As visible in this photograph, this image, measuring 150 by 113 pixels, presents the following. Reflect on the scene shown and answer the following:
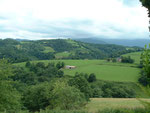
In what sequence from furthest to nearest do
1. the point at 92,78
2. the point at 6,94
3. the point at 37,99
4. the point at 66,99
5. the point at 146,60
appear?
the point at 92,78 < the point at 37,99 < the point at 66,99 < the point at 6,94 < the point at 146,60

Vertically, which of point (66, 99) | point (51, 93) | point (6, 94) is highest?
point (6, 94)

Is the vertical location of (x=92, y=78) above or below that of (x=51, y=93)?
below

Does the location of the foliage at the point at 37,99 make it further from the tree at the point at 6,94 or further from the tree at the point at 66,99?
the tree at the point at 6,94

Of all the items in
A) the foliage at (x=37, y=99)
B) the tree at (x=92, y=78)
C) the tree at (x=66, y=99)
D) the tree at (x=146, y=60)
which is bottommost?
the tree at (x=92, y=78)

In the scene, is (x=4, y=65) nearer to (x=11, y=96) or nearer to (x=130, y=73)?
(x=11, y=96)

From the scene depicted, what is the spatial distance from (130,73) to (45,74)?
4046 cm

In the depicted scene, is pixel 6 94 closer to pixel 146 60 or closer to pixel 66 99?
pixel 66 99

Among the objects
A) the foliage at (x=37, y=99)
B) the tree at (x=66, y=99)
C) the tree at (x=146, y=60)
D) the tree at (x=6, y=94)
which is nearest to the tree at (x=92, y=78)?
the foliage at (x=37, y=99)

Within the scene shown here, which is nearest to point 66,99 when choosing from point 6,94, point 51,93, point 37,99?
point 51,93

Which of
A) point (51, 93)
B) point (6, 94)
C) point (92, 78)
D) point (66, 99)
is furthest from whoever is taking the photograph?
point (92, 78)

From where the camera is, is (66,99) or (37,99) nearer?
(66,99)

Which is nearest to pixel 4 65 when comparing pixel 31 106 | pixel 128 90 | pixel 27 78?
pixel 31 106

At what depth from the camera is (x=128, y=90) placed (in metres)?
48.4

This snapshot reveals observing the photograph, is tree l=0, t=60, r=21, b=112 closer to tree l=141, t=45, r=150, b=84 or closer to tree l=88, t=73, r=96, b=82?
tree l=141, t=45, r=150, b=84
